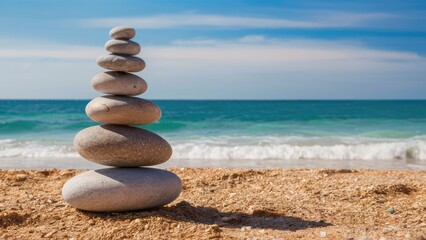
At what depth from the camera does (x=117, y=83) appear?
7562 millimetres

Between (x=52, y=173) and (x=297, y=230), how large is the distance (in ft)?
22.0

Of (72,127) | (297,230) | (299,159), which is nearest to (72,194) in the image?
(297,230)

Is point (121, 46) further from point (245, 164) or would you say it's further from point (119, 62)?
point (245, 164)

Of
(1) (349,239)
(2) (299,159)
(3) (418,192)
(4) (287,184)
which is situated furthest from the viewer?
(2) (299,159)

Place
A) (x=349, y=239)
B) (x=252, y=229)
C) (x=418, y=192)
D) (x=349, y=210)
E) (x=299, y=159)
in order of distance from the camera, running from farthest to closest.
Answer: (x=299, y=159)
(x=418, y=192)
(x=349, y=210)
(x=252, y=229)
(x=349, y=239)

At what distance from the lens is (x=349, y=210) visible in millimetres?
8305

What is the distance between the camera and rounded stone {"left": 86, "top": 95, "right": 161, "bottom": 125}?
745cm

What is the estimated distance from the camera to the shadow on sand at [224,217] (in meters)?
7.32

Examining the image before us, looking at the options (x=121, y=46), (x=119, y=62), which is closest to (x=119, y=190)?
(x=119, y=62)

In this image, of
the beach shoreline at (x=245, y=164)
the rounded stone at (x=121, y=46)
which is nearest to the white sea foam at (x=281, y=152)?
the beach shoreline at (x=245, y=164)

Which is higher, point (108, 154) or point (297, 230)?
point (108, 154)

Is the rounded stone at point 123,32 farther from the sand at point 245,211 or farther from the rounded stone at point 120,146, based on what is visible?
the sand at point 245,211

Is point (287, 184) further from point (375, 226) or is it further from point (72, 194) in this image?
point (72, 194)

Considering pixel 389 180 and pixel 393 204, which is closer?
pixel 393 204
